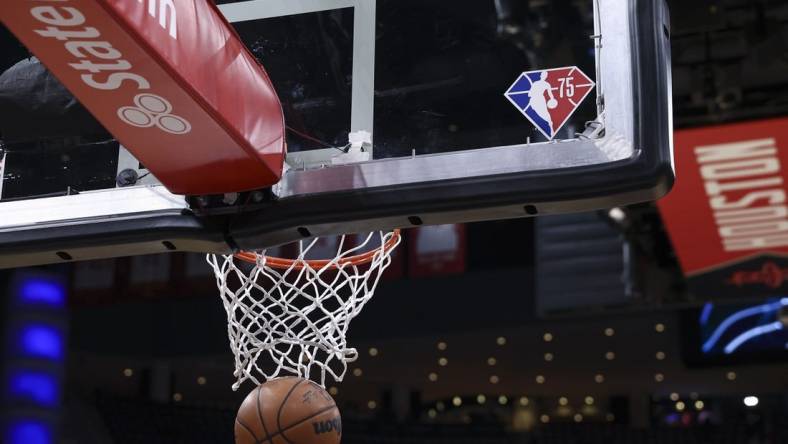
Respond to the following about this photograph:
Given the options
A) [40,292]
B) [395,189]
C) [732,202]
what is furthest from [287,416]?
[40,292]

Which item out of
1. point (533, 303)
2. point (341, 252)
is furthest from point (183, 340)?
point (341, 252)

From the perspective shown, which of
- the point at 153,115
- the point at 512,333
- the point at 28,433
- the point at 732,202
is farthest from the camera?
the point at 512,333

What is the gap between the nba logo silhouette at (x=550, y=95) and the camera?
8.64 feet

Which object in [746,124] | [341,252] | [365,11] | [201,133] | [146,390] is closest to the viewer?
[201,133]

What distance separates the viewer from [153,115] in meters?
2.48

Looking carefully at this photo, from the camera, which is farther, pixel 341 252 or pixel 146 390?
pixel 146 390

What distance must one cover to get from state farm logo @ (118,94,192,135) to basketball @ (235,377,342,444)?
36.1 inches

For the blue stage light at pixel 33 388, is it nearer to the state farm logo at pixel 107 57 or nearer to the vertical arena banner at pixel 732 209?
the vertical arena banner at pixel 732 209

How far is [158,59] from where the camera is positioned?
90.6 inches

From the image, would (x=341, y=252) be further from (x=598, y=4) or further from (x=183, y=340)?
(x=183, y=340)

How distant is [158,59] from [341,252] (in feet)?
4.89

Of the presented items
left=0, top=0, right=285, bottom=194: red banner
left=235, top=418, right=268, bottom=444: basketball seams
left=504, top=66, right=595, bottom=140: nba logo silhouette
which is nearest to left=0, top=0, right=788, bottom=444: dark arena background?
left=504, top=66, right=595, bottom=140: nba logo silhouette

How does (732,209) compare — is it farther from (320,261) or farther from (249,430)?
(249,430)

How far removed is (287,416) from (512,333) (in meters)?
12.0
